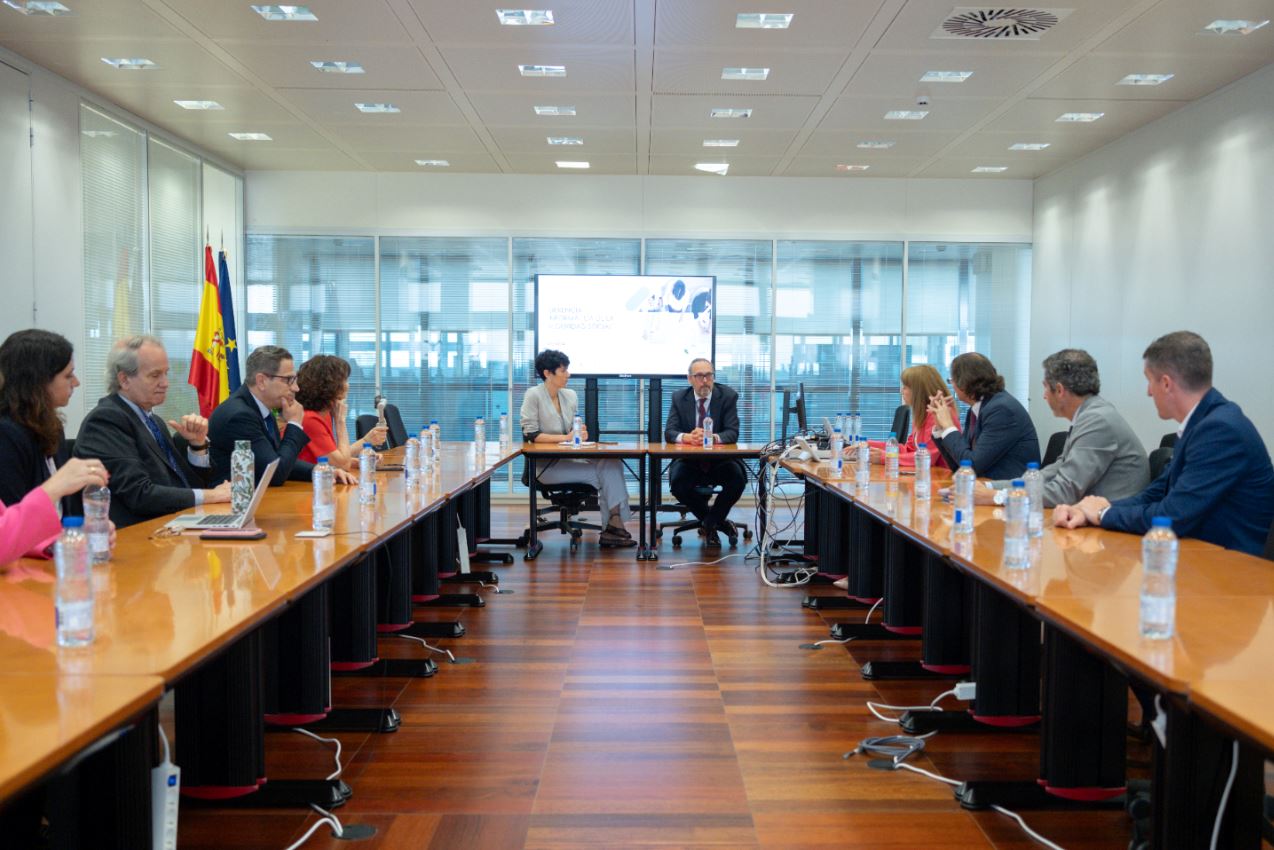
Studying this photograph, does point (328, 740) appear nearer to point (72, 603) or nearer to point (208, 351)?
point (72, 603)

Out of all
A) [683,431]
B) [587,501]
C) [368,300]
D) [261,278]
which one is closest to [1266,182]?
[683,431]

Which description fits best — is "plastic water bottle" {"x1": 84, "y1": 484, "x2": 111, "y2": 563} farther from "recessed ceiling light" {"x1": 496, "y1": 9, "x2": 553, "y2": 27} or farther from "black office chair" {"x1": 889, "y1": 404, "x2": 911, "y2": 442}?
"black office chair" {"x1": 889, "y1": 404, "x2": 911, "y2": 442}

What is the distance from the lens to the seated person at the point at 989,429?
15.0 feet

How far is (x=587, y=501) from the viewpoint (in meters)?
7.00

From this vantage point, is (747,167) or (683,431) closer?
(683,431)

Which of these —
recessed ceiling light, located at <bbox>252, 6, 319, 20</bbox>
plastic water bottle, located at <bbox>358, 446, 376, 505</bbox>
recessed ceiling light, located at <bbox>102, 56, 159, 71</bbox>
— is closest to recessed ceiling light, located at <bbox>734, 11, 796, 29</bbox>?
recessed ceiling light, located at <bbox>252, 6, 319, 20</bbox>

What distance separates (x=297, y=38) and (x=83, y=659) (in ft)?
15.4

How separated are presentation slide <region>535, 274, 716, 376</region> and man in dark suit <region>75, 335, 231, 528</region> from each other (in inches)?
220

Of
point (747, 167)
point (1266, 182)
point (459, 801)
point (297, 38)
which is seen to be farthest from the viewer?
point (747, 167)

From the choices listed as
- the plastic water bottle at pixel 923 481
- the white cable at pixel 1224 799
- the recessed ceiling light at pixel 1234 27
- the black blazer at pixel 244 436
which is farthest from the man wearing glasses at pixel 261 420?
the recessed ceiling light at pixel 1234 27

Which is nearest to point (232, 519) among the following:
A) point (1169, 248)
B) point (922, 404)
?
point (922, 404)

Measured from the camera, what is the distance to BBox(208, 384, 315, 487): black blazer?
4148 millimetres

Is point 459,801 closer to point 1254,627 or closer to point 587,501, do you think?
point 1254,627

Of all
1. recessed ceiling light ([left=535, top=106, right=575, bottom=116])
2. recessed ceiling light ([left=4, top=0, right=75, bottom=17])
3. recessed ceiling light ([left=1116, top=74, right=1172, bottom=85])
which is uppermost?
recessed ceiling light ([left=535, top=106, right=575, bottom=116])
